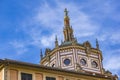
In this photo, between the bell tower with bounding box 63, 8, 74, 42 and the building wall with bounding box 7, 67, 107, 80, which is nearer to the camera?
the building wall with bounding box 7, 67, 107, 80

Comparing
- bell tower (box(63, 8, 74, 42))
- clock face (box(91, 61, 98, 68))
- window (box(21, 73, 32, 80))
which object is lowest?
window (box(21, 73, 32, 80))

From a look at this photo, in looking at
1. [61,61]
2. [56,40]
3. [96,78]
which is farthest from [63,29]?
[96,78]

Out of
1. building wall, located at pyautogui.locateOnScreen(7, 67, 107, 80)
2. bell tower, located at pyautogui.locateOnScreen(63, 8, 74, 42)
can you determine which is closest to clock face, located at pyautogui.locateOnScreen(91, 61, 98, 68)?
bell tower, located at pyautogui.locateOnScreen(63, 8, 74, 42)

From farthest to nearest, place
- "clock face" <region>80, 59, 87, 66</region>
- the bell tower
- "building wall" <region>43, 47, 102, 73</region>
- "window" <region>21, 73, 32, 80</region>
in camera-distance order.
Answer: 1. the bell tower
2. "clock face" <region>80, 59, 87, 66</region>
3. "building wall" <region>43, 47, 102, 73</region>
4. "window" <region>21, 73, 32, 80</region>

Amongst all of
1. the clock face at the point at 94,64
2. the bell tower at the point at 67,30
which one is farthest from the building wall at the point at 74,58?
the bell tower at the point at 67,30

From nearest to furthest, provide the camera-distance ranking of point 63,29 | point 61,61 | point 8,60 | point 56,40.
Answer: point 8,60, point 61,61, point 56,40, point 63,29

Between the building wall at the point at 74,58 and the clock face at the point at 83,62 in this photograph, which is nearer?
the building wall at the point at 74,58

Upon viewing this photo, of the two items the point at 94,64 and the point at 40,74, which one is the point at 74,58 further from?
the point at 40,74

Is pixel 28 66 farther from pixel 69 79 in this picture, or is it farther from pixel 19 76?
pixel 69 79

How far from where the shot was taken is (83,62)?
7994 centimetres

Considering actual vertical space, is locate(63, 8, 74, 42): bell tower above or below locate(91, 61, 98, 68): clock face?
above

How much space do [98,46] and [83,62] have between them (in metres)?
8.45

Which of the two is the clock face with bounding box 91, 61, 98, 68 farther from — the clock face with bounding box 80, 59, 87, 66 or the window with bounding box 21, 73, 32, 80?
the window with bounding box 21, 73, 32, 80

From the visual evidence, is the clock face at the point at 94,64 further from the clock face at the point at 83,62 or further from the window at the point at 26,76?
the window at the point at 26,76
